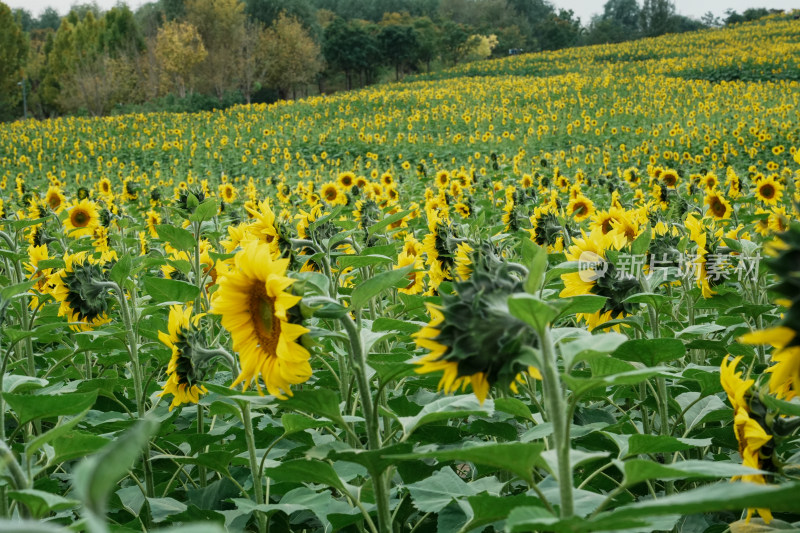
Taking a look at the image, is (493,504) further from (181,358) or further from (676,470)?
(181,358)

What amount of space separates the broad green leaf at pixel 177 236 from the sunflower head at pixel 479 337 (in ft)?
5.06

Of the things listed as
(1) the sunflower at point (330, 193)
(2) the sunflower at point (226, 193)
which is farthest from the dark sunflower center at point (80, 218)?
(1) the sunflower at point (330, 193)

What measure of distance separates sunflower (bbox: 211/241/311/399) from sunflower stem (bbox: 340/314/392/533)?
3.3 inches

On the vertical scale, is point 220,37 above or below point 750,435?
above

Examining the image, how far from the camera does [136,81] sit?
3934 cm

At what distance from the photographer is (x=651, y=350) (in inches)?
63.5

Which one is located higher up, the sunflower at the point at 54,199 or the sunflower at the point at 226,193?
the sunflower at the point at 54,199

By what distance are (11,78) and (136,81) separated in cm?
668

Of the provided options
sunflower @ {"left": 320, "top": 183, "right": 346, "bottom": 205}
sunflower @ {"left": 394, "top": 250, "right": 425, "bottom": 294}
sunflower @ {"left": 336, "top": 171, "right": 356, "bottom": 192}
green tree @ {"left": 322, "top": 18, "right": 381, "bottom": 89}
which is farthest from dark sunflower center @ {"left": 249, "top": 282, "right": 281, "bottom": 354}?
green tree @ {"left": 322, "top": 18, "right": 381, "bottom": 89}

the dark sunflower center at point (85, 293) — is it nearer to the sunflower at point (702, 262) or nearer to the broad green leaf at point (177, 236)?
the broad green leaf at point (177, 236)

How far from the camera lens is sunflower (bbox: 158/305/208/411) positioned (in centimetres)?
176

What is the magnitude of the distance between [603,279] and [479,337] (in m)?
1.02

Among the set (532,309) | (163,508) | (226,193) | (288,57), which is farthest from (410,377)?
(288,57)

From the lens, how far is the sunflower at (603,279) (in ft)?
6.33
